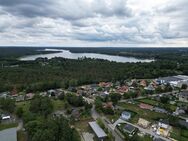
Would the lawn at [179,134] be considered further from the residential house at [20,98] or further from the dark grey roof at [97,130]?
the residential house at [20,98]

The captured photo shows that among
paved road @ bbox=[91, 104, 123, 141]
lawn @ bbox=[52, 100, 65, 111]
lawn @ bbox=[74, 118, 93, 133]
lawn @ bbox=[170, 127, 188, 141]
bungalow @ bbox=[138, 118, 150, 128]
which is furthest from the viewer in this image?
lawn @ bbox=[52, 100, 65, 111]

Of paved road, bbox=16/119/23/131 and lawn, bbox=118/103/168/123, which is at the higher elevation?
lawn, bbox=118/103/168/123

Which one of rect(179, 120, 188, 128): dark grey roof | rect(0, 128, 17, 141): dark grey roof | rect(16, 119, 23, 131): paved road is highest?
rect(0, 128, 17, 141): dark grey roof

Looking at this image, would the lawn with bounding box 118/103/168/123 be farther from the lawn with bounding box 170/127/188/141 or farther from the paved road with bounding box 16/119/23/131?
the paved road with bounding box 16/119/23/131

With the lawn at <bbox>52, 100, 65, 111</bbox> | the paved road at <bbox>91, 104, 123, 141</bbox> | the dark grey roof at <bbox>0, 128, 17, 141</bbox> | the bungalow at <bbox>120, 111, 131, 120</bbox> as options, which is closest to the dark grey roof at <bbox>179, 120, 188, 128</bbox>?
the bungalow at <bbox>120, 111, 131, 120</bbox>

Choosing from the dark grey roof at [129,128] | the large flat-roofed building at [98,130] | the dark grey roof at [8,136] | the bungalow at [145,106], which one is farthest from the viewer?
the bungalow at [145,106]

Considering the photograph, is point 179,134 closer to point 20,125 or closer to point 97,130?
point 97,130

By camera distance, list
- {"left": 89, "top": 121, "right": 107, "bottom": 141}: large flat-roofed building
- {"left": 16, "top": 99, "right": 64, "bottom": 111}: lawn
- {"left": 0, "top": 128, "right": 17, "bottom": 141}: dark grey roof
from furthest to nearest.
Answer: {"left": 16, "top": 99, "right": 64, "bottom": 111}: lawn → {"left": 89, "top": 121, "right": 107, "bottom": 141}: large flat-roofed building → {"left": 0, "top": 128, "right": 17, "bottom": 141}: dark grey roof

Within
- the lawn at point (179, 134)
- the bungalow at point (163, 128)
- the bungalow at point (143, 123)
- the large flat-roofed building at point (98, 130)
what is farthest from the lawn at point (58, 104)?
the lawn at point (179, 134)

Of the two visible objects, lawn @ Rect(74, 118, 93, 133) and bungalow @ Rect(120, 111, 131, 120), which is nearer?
lawn @ Rect(74, 118, 93, 133)
